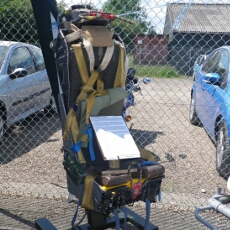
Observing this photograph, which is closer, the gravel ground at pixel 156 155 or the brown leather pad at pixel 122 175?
the brown leather pad at pixel 122 175

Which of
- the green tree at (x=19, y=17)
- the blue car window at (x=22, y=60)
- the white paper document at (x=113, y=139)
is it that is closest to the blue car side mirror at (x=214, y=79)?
the green tree at (x=19, y=17)

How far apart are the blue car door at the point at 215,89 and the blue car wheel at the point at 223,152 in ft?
0.80

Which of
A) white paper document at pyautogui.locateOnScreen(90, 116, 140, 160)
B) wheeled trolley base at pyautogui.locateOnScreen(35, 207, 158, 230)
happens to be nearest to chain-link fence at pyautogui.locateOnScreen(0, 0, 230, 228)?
wheeled trolley base at pyautogui.locateOnScreen(35, 207, 158, 230)

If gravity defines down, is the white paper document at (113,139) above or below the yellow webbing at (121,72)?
below

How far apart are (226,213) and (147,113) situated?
5.91m

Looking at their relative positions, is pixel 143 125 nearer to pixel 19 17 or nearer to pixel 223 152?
pixel 223 152

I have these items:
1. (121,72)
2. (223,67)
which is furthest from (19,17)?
(121,72)

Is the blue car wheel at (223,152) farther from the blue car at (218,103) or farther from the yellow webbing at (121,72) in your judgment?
the yellow webbing at (121,72)

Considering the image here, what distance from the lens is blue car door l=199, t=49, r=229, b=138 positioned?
4.88m

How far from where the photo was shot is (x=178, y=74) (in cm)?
613

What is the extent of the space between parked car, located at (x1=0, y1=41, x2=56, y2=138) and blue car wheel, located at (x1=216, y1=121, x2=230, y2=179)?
2831mm

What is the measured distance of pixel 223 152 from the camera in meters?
4.43

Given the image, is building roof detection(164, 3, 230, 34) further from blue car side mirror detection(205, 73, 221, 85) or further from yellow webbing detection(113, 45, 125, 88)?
yellow webbing detection(113, 45, 125, 88)

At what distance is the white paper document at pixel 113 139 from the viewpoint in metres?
2.56
